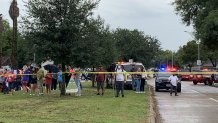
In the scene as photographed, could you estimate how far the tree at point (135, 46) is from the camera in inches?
2601

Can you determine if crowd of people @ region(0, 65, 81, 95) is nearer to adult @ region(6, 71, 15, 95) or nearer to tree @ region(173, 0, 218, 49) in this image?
adult @ region(6, 71, 15, 95)

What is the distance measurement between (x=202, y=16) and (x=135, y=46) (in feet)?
94.2

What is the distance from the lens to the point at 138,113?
1628cm

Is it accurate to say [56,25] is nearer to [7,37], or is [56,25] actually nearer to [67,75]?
[67,75]

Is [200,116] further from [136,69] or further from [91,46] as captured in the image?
[136,69]

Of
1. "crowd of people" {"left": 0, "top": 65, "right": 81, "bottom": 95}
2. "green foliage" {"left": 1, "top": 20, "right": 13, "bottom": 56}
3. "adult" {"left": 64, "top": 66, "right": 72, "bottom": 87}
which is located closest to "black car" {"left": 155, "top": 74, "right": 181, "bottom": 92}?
"crowd of people" {"left": 0, "top": 65, "right": 81, "bottom": 95}

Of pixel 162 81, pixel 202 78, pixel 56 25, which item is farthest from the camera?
pixel 202 78

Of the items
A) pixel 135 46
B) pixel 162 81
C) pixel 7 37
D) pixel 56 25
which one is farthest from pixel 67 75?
pixel 7 37

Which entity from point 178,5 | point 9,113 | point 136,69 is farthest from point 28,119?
point 178,5

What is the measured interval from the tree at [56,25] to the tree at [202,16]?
1217cm

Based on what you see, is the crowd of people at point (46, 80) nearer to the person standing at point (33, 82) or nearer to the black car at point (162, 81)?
the person standing at point (33, 82)

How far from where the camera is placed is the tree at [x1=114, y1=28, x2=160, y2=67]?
6606 centimetres

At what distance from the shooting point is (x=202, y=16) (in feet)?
126

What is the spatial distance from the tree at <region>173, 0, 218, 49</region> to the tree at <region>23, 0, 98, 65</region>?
479 inches
